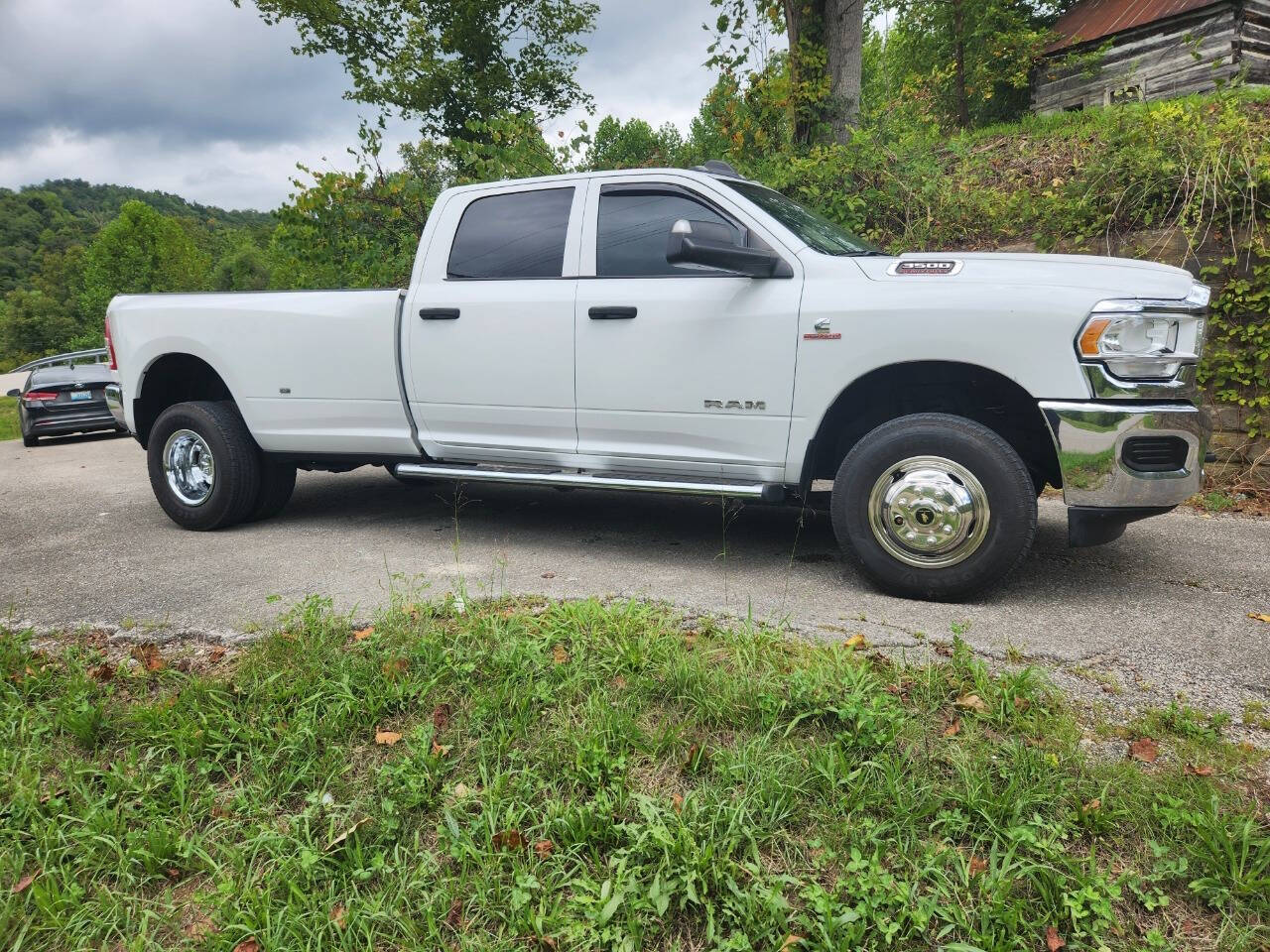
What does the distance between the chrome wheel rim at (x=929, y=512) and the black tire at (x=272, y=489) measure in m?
3.95

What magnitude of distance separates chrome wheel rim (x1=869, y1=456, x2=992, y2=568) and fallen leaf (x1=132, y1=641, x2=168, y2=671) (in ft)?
9.95

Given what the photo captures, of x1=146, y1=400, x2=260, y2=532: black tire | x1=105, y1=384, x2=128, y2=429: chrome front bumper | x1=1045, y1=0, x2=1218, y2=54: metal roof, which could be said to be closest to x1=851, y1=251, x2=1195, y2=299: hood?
x1=146, y1=400, x2=260, y2=532: black tire

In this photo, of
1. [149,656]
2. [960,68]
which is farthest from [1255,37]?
[149,656]

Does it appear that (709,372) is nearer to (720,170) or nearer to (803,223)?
(803,223)

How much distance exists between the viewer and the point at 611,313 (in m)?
4.43

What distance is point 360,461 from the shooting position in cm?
554

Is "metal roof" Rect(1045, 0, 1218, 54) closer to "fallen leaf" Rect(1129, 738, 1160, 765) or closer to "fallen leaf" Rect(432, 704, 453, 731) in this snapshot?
"fallen leaf" Rect(1129, 738, 1160, 765)

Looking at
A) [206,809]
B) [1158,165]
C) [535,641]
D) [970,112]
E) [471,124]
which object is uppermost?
[970,112]

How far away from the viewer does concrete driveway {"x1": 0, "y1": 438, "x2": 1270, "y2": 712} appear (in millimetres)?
3355

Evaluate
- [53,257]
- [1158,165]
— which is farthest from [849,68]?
[53,257]

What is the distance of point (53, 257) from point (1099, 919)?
96592 millimetres

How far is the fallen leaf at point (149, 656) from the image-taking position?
3.36 m

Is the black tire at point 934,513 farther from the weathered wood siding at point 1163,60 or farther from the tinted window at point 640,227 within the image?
the weathered wood siding at point 1163,60

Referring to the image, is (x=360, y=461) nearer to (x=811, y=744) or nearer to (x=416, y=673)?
(x=416, y=673)
